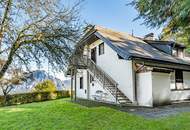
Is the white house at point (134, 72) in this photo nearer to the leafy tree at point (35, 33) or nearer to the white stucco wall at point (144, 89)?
the white stucco wall at point (144, 89)

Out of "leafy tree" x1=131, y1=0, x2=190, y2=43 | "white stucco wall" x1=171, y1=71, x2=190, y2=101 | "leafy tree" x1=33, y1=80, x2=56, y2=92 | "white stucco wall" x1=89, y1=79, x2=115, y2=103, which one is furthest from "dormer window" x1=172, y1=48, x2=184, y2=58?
"leafy tree" x1=33, y1=80, x2=56, y2=92

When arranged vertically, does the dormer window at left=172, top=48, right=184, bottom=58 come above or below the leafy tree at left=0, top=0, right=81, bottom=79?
above

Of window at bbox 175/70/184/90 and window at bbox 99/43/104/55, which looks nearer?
window at bbox 175/70/184/90

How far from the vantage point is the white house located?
15.7 m

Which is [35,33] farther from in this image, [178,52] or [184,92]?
[178,52]

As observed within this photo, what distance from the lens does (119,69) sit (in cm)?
1867

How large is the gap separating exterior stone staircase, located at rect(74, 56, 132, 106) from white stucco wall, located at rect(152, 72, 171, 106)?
6.99 feet

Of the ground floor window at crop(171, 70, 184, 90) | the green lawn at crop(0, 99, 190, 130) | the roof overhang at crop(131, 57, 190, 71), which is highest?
the roof overhang at crop(131, 57, 190, 71)

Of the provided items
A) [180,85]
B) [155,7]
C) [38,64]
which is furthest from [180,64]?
[38,64]

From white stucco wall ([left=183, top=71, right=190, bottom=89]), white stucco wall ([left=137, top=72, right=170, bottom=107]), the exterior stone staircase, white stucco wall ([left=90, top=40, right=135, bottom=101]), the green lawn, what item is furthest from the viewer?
white stucco wall ([left=183, top=71, right=190, bottom=89])

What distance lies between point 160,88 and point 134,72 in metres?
2.22

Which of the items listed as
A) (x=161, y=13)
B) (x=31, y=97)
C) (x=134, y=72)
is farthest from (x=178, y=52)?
(x=31, y=97)

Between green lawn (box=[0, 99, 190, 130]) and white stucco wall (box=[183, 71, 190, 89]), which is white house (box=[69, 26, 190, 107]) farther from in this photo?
green lawn (box=[0, 99, 190, 130])

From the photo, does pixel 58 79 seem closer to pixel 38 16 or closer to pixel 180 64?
pixel 38 16
